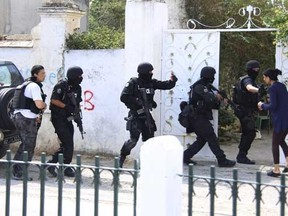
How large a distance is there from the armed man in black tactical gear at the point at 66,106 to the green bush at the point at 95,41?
2.23 meters

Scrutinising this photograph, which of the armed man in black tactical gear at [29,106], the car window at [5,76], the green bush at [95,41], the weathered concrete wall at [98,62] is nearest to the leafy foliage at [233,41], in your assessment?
the green bush at [95,41]

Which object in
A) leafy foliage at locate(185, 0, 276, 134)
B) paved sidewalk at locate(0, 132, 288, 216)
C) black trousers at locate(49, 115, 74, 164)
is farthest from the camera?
leafy foliage at locate(185, 0, 276, 134)

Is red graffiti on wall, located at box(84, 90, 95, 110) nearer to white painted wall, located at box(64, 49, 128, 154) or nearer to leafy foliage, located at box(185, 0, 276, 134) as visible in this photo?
white painted wall, located at box(64, 49, 128, 154)

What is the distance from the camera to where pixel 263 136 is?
49.6 feet

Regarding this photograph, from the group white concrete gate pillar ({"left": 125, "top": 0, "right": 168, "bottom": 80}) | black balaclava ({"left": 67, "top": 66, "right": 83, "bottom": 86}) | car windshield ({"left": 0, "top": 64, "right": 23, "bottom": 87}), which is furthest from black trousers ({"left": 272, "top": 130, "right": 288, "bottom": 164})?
car windshield ({"left": 0, "top": 64, "right": 23, "bottom": 87})

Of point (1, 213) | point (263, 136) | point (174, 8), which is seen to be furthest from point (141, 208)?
point (263, 136)

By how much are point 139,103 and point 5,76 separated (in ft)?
7.65

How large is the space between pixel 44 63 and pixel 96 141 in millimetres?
1752

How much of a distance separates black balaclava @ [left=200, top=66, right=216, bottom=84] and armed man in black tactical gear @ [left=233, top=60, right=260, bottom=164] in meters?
Answer: 0.52

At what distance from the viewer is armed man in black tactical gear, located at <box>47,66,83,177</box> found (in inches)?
358

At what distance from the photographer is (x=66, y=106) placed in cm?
911

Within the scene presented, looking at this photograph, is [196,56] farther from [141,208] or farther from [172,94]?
[141,208]

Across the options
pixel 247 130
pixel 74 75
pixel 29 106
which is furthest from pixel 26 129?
pixel 247 130

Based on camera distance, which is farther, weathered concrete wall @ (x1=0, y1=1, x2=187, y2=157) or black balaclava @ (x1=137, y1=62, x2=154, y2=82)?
weathered concrete wall @ (x1=0, y1=1, x2=187, y2=157)
